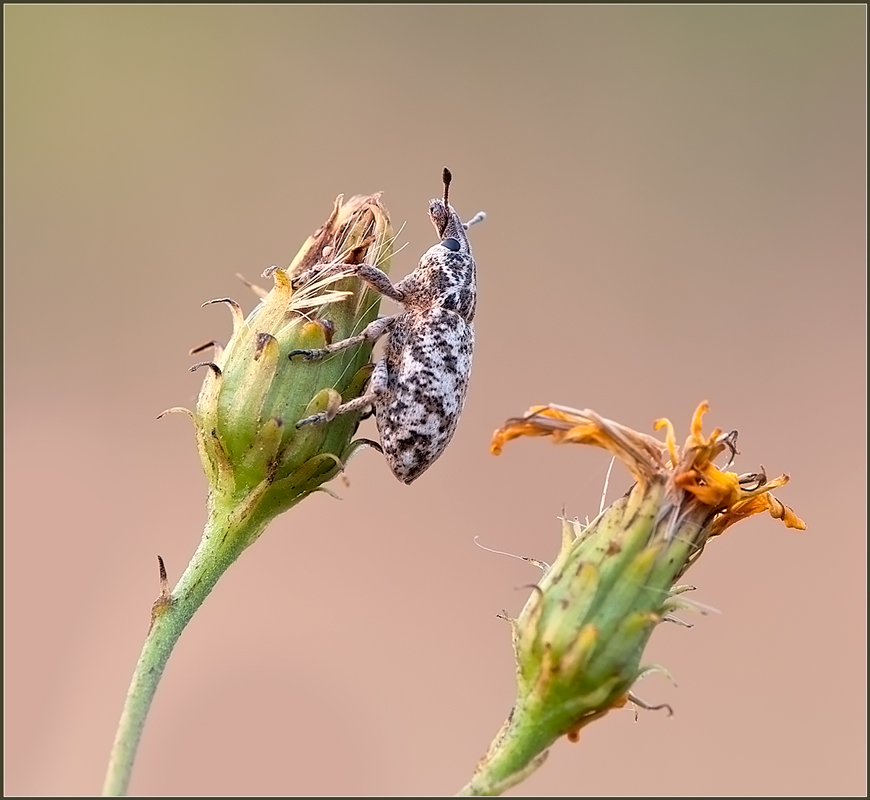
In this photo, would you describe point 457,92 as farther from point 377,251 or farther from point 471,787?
point 471,787

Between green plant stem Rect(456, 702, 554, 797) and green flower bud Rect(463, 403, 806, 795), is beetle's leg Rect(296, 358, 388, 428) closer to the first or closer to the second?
green flower bud Rect(463, 403, 806, 795)

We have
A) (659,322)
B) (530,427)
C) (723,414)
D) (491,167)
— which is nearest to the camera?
(530,427)

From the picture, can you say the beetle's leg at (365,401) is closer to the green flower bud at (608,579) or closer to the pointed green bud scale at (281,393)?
the pointed green bud scale at (281,393)

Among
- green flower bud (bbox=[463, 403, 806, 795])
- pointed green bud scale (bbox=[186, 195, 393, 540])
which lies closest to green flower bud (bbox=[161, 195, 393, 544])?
pointed green bud scale (bbox=[186, 195, 393, 540])

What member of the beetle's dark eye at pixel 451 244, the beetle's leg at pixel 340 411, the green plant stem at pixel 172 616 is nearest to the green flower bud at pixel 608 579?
the beetle's leg at pixel 340 411

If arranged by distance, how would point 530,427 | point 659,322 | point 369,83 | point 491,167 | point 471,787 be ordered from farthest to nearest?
point 369,83 → point 491,167 → point 659,322 → point 530,427 → point 471,787

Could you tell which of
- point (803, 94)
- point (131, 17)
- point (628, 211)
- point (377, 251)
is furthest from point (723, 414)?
point (131, 17)

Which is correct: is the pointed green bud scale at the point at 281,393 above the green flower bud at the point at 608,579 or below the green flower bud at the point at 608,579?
above
